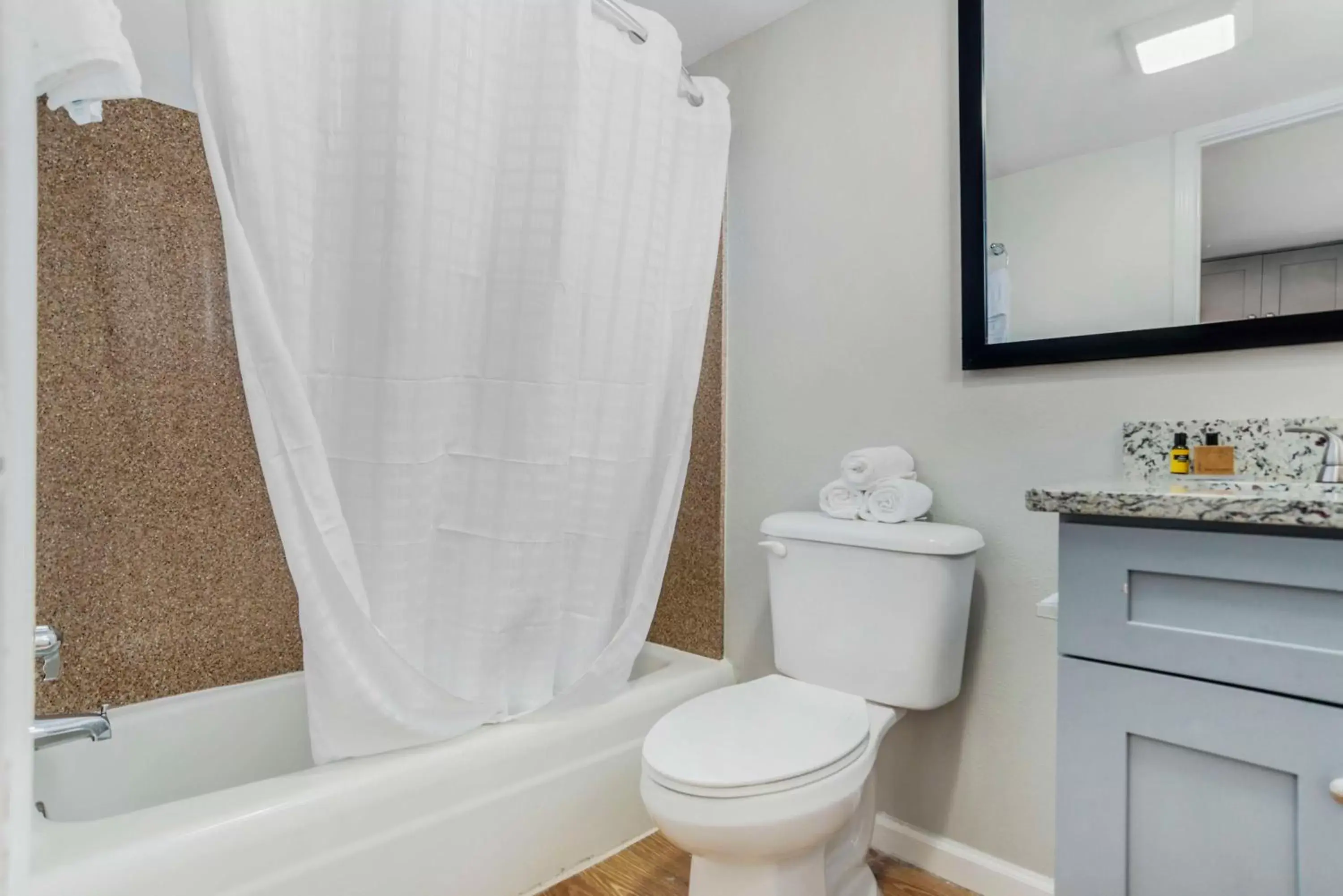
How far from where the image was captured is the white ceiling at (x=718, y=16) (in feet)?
6.29

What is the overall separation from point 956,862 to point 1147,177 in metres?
1.49

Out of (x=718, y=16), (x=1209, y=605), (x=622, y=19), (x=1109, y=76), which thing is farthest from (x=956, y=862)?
(x=718, y=16)

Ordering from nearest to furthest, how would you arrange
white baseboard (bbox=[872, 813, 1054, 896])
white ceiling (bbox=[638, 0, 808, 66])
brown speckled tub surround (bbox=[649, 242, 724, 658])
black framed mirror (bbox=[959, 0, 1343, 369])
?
1. black framed mirror (bbox=[959, 0, 1343, 369])
2. white baseboard (bbox=[872, 813, 1054, 896])
3. white ceiling (bbox=[638, 0, 808, 66])
4. brown speckled tub surround (bbox=[649, 242, 724, 658])

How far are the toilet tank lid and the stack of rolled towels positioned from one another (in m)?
0.02

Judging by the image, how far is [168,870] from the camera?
106cm

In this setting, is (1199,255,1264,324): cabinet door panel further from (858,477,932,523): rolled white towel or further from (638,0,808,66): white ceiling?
(638,0,808,66): white ceiling

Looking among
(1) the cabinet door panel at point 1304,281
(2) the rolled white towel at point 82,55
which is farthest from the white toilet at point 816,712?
(2) the rolled white towel at point 82,55

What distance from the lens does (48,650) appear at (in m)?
1.02

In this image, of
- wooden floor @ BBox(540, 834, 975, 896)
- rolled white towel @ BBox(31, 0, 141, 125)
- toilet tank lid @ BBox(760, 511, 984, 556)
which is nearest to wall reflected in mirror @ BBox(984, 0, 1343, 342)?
toilet tank lid @ BBox(760, 511, 984, 556)

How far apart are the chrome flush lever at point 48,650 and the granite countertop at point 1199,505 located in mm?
1272

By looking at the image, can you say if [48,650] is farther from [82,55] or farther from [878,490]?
[878,490]

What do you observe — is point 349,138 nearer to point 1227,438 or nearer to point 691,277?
point 691,277

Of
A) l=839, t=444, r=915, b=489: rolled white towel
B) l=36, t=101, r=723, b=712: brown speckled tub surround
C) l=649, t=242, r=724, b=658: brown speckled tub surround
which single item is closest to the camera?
l=36, t=101, r=723, b=712: brown speckled tub surround

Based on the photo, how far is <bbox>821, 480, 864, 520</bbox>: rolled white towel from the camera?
1.67 meters
